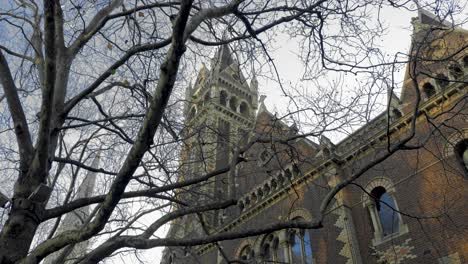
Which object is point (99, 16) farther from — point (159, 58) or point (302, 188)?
point (302, 188)

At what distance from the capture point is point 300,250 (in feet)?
52.6

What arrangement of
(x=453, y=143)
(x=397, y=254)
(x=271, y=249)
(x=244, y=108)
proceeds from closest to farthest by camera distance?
1. (x=453, y=143)
2. (x=397, y=254)
3. (x=271, y=249)
4. (x=244, y=108)

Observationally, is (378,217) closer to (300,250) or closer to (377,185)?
(377,185)

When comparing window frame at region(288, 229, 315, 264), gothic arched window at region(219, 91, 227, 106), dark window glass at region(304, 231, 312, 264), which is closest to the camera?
window frame at region(288, 229, 315, 264)

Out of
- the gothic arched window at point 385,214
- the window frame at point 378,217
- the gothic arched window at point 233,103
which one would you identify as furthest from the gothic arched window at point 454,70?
the gothic arched window at point 233,103

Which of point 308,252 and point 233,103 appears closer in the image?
point 308,252

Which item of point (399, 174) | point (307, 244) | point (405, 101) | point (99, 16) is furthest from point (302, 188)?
point (99, 16)

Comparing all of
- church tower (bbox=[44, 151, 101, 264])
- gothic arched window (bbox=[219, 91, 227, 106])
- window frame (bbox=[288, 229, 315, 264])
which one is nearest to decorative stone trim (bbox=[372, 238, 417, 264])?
window frame (bbox=[288, 229, 315, 264])

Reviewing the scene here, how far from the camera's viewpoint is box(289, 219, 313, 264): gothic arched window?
1552 centimetres

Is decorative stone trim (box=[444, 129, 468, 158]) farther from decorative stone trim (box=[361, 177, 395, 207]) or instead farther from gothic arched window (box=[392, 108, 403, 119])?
gothic arched window (box=[392, 108, 403, 119])

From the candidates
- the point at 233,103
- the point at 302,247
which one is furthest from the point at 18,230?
the point at 233,103

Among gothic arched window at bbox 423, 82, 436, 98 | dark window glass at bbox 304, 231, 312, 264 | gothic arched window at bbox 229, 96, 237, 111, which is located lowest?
dark window glass at bbox 304, 231, 312, 264

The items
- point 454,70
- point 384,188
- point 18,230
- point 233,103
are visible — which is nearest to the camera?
point 18,230

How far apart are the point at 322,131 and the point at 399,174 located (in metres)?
8.72
